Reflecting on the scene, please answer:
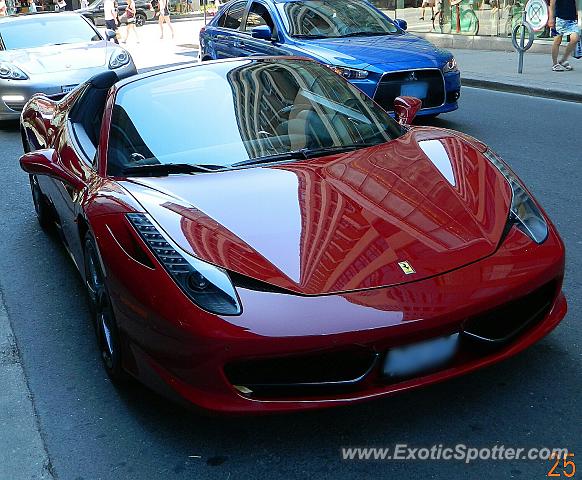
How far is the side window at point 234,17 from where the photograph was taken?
1080 cm

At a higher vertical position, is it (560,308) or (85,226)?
(85,226)

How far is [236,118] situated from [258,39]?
6.23 m

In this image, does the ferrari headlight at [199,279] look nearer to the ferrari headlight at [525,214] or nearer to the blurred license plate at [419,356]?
the blurred license plate at [419,356]

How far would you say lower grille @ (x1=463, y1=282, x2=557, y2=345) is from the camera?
9.46 ft

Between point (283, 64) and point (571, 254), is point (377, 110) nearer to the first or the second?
point (283, 64)

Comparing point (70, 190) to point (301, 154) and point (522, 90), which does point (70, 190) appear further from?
point (522, 90)


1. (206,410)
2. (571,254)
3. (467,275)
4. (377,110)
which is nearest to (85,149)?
(377,110)

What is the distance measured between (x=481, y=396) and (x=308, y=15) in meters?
7.46

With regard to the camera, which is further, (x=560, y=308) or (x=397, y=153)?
(x=397, y=153)

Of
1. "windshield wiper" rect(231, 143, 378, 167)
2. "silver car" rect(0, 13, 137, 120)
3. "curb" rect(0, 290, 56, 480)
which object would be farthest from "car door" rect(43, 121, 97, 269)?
"silver car" rect(0, 13, 137, 120)

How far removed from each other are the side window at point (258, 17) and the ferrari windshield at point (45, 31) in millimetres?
2638

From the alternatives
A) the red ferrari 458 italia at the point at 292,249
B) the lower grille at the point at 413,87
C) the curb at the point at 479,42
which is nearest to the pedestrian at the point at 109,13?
the curb at the point at 479,42

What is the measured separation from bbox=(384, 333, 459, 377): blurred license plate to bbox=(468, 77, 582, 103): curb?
8291mm

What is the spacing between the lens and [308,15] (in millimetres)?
9805
